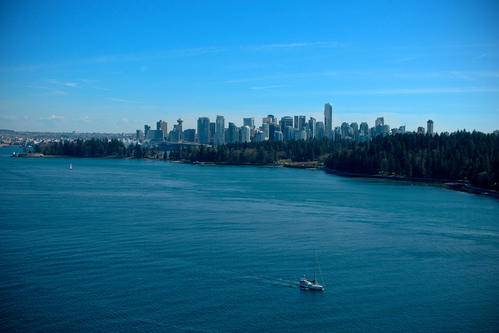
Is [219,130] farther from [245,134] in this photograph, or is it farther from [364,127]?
[364,127]

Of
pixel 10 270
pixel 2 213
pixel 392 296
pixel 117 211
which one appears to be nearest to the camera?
pixel 392 296

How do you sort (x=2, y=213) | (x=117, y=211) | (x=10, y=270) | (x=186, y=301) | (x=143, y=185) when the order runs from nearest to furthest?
(x=186, y=301) < (x=10, y=270) < (x=2, y=213) < (x=117, y=211) < (x=143, y=185)

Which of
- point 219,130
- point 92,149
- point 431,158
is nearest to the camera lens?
point 431,158

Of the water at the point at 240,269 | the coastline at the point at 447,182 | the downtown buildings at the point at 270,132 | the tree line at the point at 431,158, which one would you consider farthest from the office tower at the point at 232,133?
the water at the point at 240,269

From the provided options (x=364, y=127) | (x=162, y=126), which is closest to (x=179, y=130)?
(x=162, y=126)

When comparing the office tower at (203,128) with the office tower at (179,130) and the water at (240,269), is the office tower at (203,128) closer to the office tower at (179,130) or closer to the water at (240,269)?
the office tower at (179,130)

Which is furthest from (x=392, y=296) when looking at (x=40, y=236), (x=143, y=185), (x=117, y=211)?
(x=143, y=185)

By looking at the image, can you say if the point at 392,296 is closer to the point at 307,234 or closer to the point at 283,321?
the point at 283,321

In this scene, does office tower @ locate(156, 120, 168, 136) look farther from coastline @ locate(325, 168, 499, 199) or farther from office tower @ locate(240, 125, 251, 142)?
coastline @ locate(325, 168, 499, 199)
